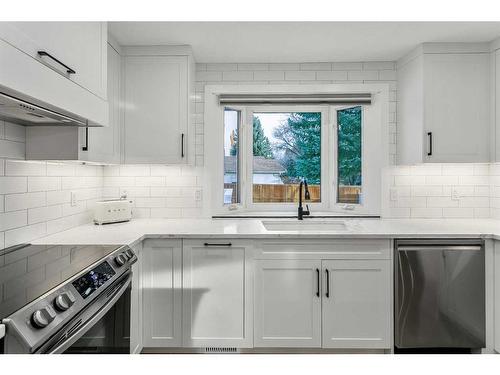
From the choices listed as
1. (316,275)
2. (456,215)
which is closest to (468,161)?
(456,215)

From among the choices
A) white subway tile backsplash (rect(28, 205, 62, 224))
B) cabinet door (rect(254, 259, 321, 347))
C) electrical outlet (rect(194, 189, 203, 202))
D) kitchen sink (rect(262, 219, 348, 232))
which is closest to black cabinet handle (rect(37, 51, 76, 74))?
white subway tile backsplash (rect(28, 205, 62, 224))

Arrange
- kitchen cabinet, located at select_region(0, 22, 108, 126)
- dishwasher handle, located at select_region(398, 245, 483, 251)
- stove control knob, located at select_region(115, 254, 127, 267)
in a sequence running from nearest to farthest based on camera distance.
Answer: kitchen cabinet, located at select_region(0, 22, 108, 126), stove control knob, located at select_region(115, 254, 127, 267), dishwasher handle, located at select_region(398, 245, 483, 251)

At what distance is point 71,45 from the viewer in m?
1.27

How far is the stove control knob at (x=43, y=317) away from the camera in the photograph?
89 cm

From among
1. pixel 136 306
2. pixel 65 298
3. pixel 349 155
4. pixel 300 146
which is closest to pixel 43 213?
pixel 136 306

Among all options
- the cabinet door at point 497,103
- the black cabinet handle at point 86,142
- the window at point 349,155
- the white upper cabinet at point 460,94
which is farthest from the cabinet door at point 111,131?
the cabinet door at point 497,103

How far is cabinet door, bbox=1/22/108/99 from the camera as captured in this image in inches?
37.3

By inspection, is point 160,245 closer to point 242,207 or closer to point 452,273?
point 242,207

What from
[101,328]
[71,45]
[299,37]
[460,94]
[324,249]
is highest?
[299,37]

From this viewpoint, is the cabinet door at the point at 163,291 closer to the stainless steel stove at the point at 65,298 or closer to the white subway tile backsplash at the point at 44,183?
the stainless steel stove at the point at 65,298

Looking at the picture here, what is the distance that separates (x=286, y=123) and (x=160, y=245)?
62.4 inches

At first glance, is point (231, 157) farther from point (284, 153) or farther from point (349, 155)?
point (349, 155)

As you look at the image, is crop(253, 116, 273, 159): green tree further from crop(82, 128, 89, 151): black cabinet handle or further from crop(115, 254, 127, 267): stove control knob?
crop(115, 254, 127, 267): stove control knob

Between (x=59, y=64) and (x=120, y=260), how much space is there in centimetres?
85
